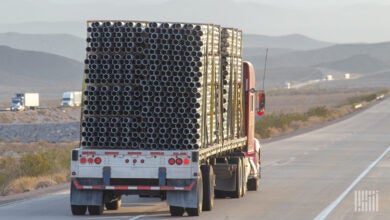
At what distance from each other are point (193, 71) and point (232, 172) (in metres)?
4.22

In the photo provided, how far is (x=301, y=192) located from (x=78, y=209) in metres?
7.26

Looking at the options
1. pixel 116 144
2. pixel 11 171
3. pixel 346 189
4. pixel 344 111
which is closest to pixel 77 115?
pixel 344 111

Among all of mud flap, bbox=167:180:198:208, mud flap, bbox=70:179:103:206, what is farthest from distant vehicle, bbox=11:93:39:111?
mud flap, bbox=167:180:198:208

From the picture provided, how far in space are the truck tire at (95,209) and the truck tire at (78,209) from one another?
95 millimetres

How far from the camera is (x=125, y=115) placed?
62.7ft

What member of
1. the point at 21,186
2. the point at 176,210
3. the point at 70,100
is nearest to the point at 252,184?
the point at 21,186

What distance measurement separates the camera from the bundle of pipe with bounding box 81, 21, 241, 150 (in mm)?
19047

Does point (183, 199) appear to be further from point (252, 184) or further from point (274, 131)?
point (274, 131)

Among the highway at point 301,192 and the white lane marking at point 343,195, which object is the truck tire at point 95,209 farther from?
the white lane marking at point 343,195

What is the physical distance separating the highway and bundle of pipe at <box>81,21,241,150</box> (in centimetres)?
155

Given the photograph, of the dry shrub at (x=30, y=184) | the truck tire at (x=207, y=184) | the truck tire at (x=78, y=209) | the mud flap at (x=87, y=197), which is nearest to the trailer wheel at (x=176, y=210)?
the truck tire at (x=207, y=184)

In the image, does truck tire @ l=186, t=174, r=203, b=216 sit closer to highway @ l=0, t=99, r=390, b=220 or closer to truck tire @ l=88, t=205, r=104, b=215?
highway @ l=0, t=99, r=390, b=220

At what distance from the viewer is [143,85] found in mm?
19078

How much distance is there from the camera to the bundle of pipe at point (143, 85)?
1905cm
